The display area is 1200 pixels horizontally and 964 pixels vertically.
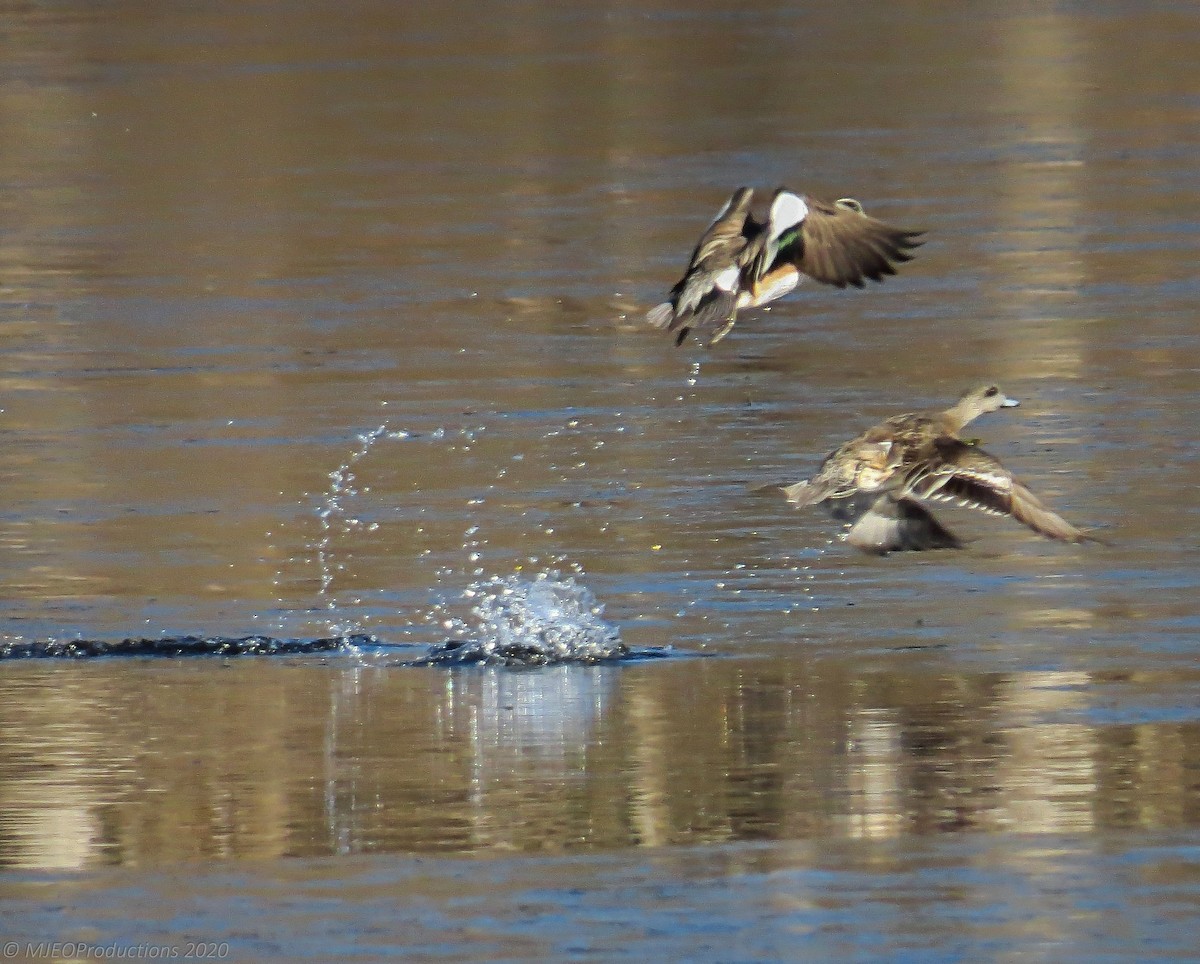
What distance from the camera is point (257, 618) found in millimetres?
9141

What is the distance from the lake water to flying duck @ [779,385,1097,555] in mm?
411

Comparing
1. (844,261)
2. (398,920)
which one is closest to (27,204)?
(844,261)

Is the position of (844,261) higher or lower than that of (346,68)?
lower

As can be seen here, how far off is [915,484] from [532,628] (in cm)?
151

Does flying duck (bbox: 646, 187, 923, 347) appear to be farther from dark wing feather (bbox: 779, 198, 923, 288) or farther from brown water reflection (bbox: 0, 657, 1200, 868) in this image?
brown water reflection (bbox: 0, 657, 1200, 868)

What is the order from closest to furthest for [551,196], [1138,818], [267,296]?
[1138,818] → [267,296] → [551,196]

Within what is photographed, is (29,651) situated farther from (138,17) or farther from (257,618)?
(138,17)

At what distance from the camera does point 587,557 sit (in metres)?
9.78

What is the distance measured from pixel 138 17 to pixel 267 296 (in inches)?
754

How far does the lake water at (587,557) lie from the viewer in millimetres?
6449

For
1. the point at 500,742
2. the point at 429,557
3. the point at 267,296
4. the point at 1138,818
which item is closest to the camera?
the point at 1138,818

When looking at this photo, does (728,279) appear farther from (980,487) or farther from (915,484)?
(980,487)

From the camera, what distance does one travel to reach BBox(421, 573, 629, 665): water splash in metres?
8.70

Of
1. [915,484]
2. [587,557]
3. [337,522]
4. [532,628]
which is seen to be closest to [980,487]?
[915,484]
